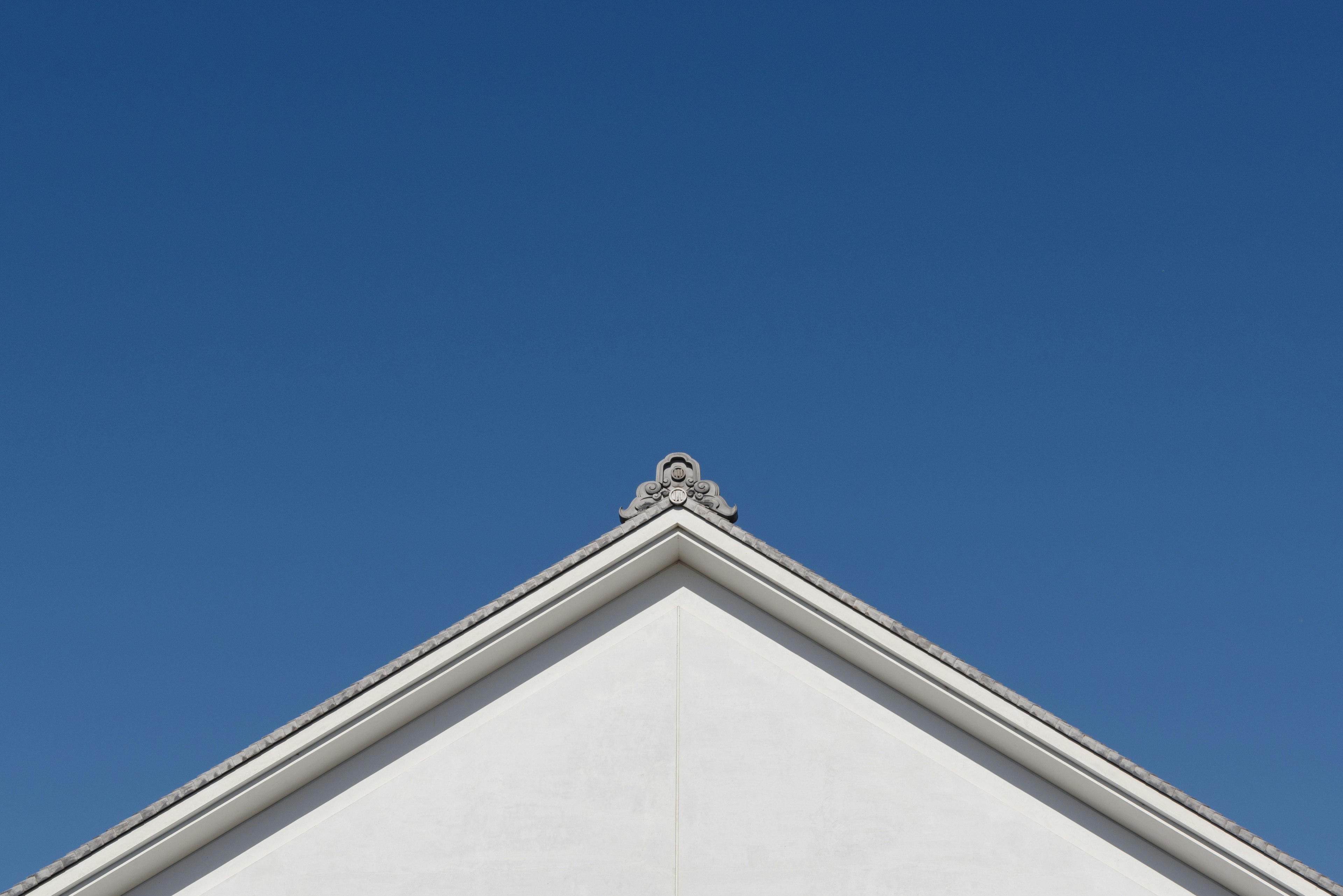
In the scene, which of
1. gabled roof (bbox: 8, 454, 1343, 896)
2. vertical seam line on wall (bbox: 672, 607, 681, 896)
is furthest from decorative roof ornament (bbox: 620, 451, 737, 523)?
vertical seam line on wall (bbox: 672, 607, 681, 896)

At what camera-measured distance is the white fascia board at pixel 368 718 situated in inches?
386

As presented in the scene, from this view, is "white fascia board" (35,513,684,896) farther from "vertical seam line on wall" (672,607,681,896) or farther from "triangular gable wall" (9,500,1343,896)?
"vertical seam line on wall" (672,607,681,896)

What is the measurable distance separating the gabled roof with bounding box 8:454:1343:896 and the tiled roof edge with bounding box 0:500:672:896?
0.01 m

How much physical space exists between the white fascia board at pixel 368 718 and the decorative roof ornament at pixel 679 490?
212 mm

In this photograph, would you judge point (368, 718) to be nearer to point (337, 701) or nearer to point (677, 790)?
point (337, 701)

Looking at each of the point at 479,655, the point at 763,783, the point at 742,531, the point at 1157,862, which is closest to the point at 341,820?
the point at 479,655

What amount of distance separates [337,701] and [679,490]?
366cm

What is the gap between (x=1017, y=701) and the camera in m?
10.2

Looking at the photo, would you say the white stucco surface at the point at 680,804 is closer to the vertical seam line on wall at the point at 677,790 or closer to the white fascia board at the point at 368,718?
the vertical seam line on wall at the point at 677,790

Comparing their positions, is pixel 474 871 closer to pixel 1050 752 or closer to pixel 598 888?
pixel 598 888

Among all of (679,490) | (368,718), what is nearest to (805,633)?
(679,490)

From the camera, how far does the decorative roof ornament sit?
1115 centimetres

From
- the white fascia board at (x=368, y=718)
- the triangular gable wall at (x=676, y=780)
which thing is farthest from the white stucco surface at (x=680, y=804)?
the white fascia board at (x=368, y=718)

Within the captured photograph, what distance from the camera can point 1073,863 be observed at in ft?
32.8
